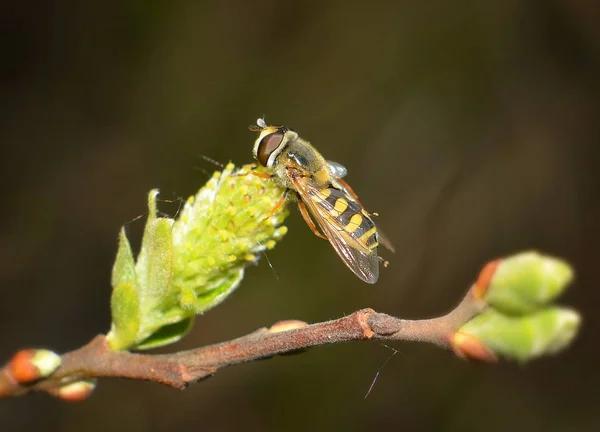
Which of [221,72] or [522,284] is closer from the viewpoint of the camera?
[522,284]

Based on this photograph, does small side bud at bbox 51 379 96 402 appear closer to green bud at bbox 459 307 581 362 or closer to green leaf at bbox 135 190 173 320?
green leaf at bbox 135 190 173 320

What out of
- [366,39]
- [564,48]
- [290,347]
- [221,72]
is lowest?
[290,347]

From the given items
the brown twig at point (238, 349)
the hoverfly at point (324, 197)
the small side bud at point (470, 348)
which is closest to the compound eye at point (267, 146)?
the hoverfly at point (324, 197)

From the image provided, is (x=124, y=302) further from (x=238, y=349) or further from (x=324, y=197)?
(x=324, y=197)

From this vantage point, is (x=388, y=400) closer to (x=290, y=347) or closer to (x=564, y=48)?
(x=564, y=48)

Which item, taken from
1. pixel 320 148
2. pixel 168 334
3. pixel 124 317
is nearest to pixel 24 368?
pixel 124 317

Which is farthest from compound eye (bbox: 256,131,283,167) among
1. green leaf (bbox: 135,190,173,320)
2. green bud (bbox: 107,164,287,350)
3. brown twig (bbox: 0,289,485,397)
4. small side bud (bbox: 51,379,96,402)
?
small side bud (bbox: 51,379,96,402)

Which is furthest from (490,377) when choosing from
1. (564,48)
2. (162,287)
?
(162,287)
